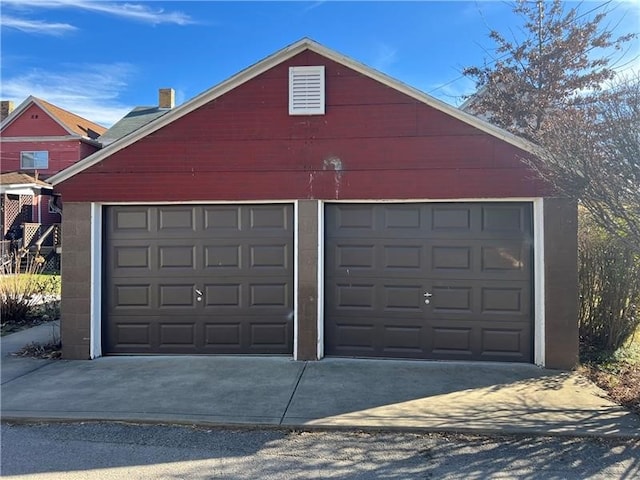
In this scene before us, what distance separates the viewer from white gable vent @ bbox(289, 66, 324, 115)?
7.18m

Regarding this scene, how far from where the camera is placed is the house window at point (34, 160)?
24.2 meters

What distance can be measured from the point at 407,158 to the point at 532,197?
1856 millimetres

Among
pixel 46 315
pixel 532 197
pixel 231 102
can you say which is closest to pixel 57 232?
pixel 46 315

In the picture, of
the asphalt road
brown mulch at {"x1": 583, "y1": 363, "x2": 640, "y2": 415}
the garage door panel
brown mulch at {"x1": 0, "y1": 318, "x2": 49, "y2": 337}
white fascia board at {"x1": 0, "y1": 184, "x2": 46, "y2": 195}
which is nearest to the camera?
the asphalt road

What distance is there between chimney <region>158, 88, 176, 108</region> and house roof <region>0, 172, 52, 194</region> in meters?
7.37

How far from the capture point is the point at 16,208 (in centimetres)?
2178

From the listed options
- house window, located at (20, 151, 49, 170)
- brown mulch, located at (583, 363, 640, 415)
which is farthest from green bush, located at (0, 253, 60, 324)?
house window, located at (20, 151, 49, 170)

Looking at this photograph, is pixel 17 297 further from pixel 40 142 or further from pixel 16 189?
pixel 40 142

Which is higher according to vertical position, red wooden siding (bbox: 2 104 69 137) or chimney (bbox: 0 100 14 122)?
chimney (bbox: 0 100 14 122)

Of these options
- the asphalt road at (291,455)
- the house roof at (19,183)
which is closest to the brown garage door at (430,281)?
the asphalt road at (291,455)

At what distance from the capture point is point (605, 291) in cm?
756

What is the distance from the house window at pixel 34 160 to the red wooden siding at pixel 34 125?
0.95m

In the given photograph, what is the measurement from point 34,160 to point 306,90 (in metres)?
22.4

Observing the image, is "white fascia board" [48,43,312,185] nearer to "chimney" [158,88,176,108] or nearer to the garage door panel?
the garage door panel
